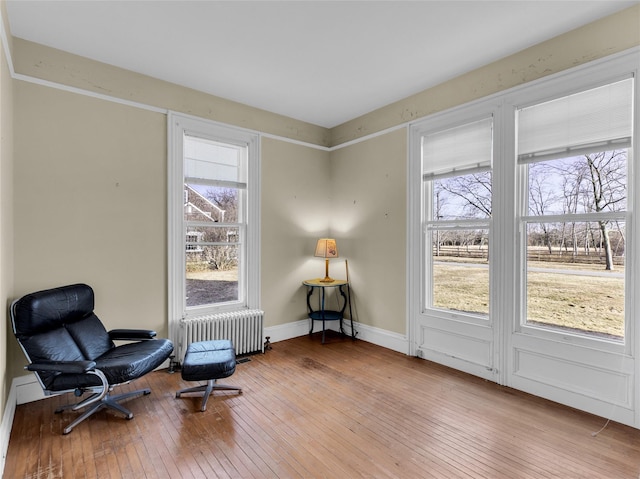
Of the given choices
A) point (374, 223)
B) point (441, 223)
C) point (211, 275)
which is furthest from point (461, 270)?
point (211, 275)

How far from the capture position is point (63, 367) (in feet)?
7.63

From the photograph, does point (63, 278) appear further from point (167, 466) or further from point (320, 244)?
point (320, 244)

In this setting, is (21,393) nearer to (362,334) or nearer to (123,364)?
(123,364)

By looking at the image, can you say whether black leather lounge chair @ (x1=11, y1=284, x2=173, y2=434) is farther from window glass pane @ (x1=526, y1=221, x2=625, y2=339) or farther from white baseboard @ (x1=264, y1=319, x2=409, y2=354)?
window glass pane @ (x1=526, y1=221, x2=625, y2=339)

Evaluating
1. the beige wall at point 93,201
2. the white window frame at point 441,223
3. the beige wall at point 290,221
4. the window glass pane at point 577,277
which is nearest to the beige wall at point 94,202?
the beige wall at point 93,201

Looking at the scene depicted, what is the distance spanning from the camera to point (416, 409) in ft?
8.93

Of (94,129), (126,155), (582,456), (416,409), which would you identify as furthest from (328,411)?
(94,129)

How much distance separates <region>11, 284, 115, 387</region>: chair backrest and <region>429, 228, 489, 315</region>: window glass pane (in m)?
3.42

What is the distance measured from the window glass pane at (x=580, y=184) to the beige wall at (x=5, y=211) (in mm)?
4174

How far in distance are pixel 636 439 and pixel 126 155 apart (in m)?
4.84

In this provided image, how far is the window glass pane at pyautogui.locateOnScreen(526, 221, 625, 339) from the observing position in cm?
258

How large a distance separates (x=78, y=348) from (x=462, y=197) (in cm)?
389

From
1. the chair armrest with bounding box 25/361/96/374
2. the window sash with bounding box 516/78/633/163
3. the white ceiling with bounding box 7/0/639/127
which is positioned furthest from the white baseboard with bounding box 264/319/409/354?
the white ceiling with bounding box 7/0/639/127

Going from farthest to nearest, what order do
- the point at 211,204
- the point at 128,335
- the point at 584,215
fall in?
1. the point at 211,204
2. the point at 128,335
3. the point at 584,215
